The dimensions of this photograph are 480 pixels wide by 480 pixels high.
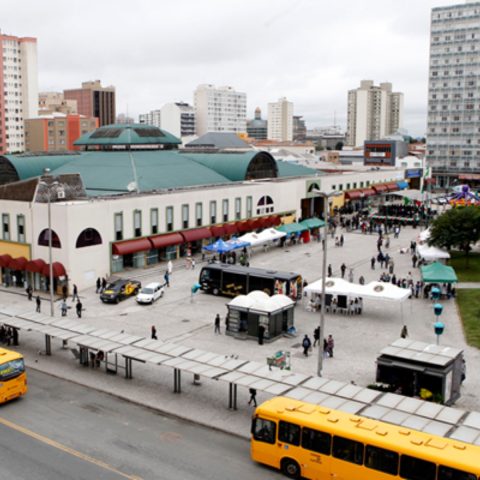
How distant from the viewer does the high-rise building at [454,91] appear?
13125 cm

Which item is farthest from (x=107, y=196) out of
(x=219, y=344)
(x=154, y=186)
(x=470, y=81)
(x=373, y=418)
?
(x=470, y=81)

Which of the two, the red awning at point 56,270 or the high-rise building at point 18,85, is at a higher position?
the high-rise building at point 18,85

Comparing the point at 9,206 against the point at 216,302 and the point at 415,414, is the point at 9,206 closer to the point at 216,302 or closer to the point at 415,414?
the point at 216,302

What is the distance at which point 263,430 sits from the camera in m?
21.4

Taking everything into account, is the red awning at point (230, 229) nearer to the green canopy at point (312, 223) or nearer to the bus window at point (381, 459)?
the green canopy at point (312, 223)

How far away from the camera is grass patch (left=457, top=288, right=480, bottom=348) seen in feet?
122

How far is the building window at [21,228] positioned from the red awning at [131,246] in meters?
7.23

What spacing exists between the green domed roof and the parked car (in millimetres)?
33543

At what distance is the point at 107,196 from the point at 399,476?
4527cm

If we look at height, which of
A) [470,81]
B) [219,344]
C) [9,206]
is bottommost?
[219,344]

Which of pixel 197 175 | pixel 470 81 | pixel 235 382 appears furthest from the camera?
pixel 470 81

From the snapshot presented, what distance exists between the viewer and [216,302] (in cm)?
4553

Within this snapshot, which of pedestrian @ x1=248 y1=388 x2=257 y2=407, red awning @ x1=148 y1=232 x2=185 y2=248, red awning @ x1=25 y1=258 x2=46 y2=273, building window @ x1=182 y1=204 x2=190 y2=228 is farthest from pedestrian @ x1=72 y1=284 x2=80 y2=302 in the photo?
pedestrian @ x1=248 y1=388 x2=257 y2=407

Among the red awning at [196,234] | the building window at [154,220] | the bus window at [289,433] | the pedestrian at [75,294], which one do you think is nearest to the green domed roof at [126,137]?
the red awning at [196,234]
